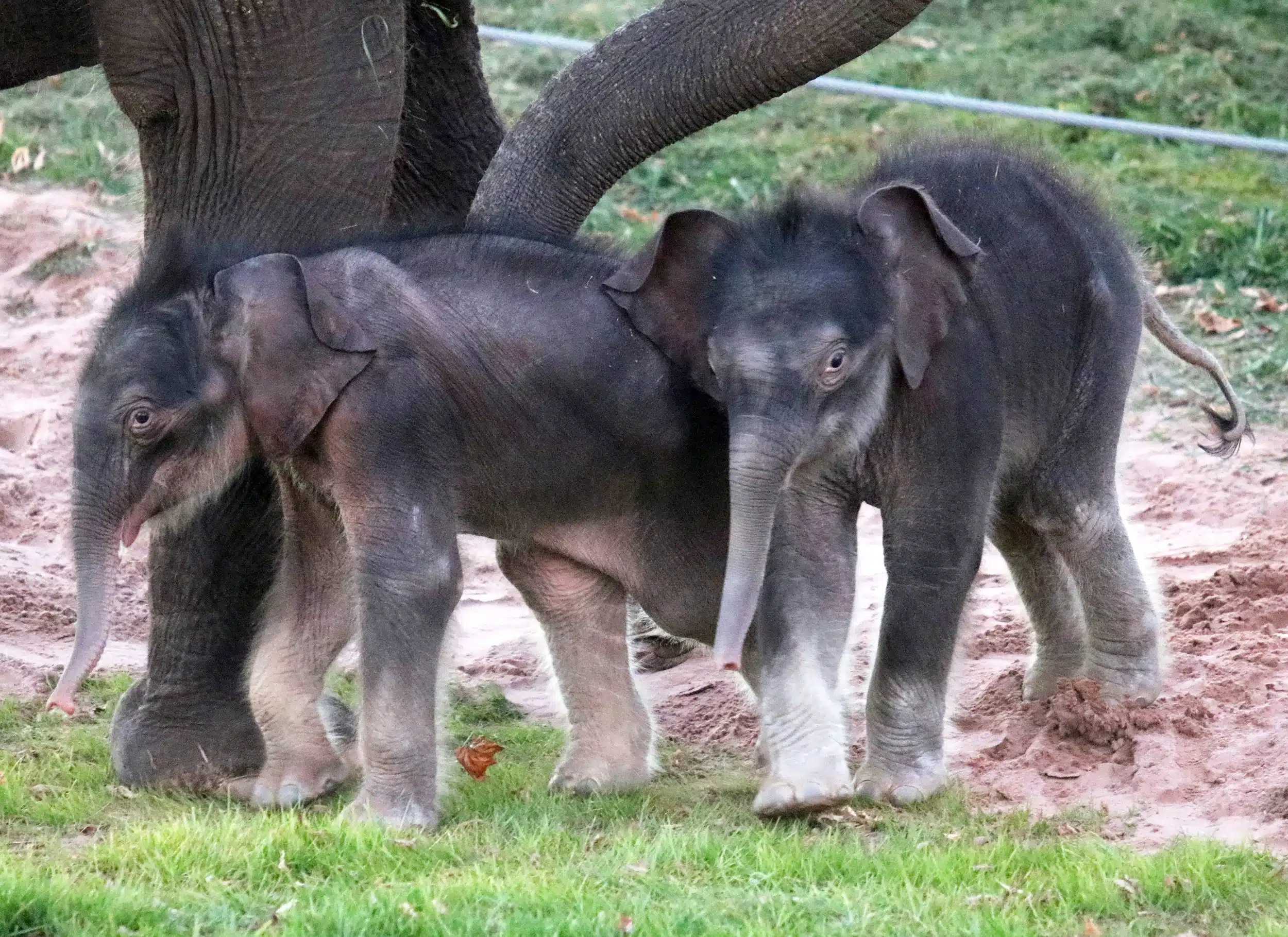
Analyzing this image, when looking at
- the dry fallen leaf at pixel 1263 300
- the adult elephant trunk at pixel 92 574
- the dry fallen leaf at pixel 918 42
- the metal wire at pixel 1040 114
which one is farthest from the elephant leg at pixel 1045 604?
the dry fallen leaf at pixel 918 42

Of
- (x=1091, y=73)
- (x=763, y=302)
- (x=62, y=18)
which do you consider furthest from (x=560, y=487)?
(x=1091, y=73)

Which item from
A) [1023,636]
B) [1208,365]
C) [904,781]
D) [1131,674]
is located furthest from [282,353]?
[1208,365]

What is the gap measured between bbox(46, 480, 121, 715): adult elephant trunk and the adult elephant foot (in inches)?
23.9

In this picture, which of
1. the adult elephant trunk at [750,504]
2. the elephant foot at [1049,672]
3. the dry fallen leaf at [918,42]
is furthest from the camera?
the dry fallen leaf at [918,42]

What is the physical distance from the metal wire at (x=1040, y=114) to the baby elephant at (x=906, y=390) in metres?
3.89

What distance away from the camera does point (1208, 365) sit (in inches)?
258

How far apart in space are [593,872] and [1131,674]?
6.36ft

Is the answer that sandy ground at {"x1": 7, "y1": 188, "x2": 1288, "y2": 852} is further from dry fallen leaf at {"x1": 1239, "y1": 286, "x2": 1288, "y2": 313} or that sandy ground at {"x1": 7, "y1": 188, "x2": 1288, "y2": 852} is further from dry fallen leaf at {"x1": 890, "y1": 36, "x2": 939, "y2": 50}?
dry fallen leaf at {"x1": 890, "y1": 36, "x2": 939, "y2": 50}

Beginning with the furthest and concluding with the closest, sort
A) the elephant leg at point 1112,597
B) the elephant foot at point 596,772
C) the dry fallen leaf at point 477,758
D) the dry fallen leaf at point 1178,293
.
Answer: the dry fallen leaf at point 1178,293 < the elephant leg at point 1112,597 < the dry fallen leaf at point 477,758 < the elephant foot at point 596,772

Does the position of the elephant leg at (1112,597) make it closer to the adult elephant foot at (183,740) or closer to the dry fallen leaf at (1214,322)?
the adult elephant foot at (183,740)

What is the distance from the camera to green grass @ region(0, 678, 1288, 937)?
4.26 meters

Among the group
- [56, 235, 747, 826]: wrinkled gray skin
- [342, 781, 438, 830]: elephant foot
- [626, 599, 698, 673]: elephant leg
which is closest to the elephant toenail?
[56, 235, 747, 826]: wrinkled gray skin

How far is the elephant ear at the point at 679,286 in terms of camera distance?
5223 mm

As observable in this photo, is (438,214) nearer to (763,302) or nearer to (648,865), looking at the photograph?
(763,302)
